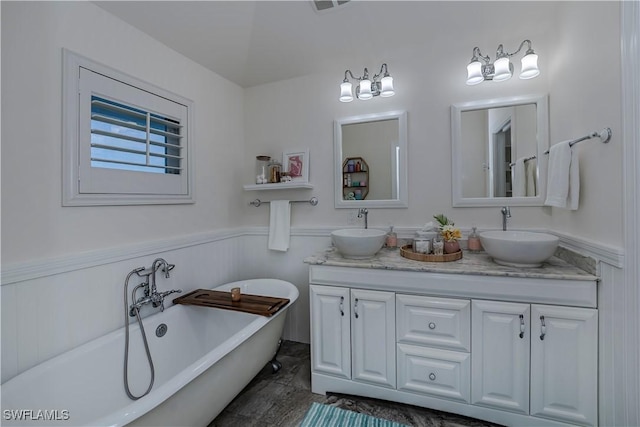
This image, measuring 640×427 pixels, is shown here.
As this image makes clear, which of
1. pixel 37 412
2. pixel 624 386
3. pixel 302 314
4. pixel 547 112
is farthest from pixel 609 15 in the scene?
pixel 37 412

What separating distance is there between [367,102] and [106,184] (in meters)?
1.92

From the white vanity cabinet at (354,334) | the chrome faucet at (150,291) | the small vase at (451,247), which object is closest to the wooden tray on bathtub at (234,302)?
the chrome faucet at (150,291)

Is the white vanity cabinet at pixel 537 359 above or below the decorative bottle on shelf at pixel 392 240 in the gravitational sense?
below

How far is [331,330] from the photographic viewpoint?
5.77 ft

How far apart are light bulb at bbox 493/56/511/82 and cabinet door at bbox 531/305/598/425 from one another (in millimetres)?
1443

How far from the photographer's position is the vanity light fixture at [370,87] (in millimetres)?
2059

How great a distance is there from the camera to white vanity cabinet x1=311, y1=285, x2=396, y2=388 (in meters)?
1.64

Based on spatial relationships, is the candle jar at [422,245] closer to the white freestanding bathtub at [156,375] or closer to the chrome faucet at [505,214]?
the chrome faucet at [505,214]

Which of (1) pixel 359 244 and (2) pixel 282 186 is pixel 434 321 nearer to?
(1) pixel 359 244

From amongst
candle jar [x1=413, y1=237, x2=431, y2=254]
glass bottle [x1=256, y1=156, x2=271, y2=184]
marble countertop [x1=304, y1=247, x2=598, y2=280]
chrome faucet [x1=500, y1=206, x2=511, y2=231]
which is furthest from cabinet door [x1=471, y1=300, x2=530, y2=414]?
glass bottle [x1=256, y1=156, x2=271, y2=184]

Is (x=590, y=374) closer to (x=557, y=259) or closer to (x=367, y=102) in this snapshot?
(x=557, y=259)

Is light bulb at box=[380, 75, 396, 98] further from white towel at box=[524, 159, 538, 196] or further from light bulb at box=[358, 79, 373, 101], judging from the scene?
white towel at box=[524, 159, 538, 196]

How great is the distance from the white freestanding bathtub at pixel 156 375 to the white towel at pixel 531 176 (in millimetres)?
1832

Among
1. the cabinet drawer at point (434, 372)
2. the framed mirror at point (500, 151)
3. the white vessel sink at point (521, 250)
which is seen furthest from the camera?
the framed mirror at point (500, 151)
